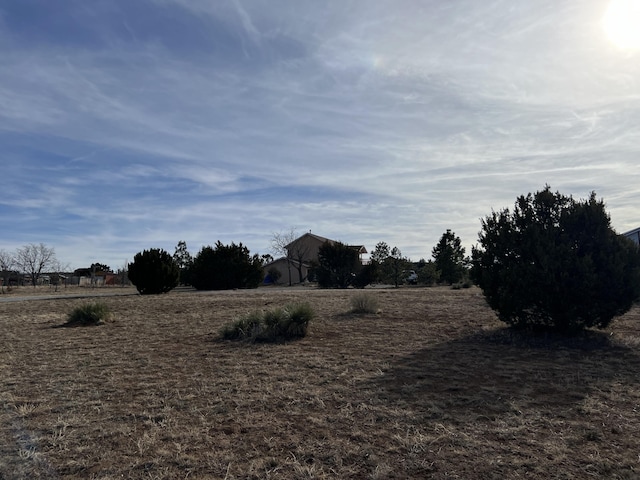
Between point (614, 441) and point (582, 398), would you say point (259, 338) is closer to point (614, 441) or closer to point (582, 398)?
point (582, 398)

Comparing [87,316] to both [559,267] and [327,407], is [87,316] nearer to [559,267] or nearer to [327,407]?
[327,407]

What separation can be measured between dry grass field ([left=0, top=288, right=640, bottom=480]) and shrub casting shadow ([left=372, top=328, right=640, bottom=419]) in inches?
1.2

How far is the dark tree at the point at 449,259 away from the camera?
37188 mm

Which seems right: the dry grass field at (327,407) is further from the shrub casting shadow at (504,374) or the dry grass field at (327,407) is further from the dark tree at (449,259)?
the dark tree at (449,259)

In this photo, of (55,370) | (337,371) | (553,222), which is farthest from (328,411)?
(553,222)

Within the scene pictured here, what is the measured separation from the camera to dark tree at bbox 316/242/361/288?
36.2 metres

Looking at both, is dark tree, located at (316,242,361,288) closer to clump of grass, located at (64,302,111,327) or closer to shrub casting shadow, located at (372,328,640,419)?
clump of grass, located at (64,302,111,327)

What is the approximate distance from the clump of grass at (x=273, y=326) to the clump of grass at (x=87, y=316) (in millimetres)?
4575

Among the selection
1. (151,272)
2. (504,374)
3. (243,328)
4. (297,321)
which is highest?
(151,272)

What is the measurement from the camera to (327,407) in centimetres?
507

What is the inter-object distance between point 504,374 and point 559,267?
3.02 metres

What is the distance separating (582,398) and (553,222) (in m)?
4.67

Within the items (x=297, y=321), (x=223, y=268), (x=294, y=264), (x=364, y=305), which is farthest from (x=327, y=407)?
(x=294, y=264)

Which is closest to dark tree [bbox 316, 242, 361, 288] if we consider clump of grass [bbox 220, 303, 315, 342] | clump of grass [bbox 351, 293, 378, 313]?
clump of grass [bbox 351, 293, 378, 313]
